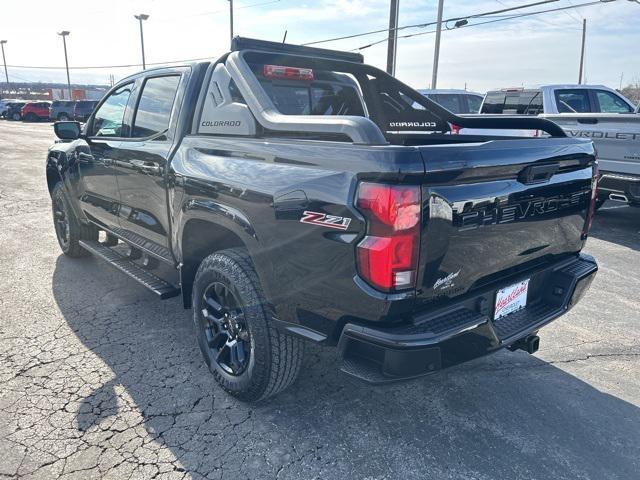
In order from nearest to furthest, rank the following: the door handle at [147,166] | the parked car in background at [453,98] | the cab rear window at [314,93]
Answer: the door handle at [147,166] → the cab rear window at [314,93] → the parked car in background at [453,98]

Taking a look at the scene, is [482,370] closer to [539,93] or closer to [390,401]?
[390,401]

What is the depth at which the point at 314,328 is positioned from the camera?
2285mm

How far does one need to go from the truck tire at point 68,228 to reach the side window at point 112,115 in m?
1.07

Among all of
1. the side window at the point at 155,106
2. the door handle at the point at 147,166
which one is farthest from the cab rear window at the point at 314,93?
the door handle at the point at 147,166

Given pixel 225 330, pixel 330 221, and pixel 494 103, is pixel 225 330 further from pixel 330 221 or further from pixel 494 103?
pixel 494 103

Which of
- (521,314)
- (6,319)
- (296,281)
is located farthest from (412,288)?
(6,319)

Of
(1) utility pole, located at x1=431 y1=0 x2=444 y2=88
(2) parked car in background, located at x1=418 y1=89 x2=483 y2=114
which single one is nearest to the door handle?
(2) parked car in background, located at x1=418 y1=89 x2=483 y2=114

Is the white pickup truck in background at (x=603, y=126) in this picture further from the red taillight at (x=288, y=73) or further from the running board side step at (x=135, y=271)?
the running board side step at (x=135, y=271)

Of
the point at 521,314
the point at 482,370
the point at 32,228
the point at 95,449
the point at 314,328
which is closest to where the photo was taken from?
the point at 314,328

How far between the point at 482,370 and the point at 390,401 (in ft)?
2.52

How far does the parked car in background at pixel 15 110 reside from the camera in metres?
40.0

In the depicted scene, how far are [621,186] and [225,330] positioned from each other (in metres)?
5.95

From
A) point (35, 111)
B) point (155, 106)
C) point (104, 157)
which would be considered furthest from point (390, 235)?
point (35, 111)

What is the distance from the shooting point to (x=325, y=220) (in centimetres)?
208
